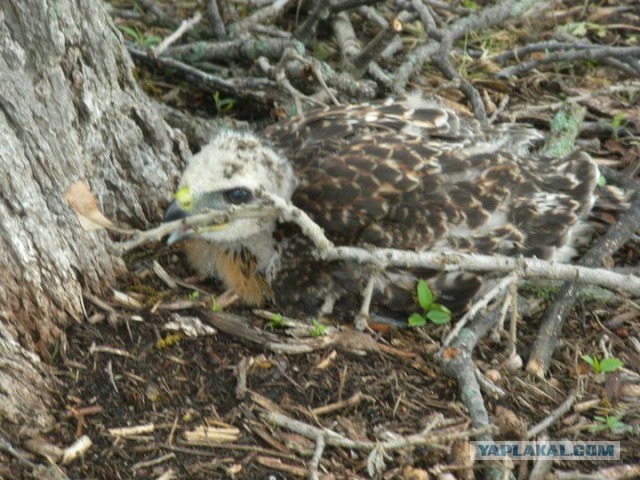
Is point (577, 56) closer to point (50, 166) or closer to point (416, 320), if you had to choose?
point (416, 320)

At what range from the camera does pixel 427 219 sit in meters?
4.08

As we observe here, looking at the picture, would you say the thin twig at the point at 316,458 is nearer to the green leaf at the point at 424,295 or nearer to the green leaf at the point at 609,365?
the green leaf at the point at 424,295

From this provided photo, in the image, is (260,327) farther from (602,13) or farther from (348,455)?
(602,13)

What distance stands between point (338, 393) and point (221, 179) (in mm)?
1088

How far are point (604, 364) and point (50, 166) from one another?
255 cm

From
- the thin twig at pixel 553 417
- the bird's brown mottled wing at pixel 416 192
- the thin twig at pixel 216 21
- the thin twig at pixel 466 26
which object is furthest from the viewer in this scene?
the thin twig at pixel 216 21

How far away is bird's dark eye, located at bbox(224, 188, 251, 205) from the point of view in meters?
4.00

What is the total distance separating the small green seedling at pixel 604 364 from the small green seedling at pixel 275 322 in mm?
1383

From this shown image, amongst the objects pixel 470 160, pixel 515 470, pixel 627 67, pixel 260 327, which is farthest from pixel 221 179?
pixel 627 67

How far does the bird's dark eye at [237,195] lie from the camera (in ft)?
13.1

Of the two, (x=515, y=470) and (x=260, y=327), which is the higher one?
(x=260, y=327)

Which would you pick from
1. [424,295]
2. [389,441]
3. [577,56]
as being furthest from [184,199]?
[577,56]

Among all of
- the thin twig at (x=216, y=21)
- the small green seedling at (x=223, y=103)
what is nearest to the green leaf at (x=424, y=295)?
the small green seedling at (x=223, y=103)

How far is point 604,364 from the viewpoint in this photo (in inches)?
155
